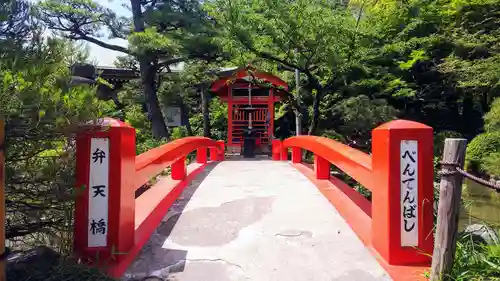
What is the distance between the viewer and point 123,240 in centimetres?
293

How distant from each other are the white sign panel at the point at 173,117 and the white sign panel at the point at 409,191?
15.3 m

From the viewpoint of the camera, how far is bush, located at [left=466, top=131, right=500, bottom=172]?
38.0ft

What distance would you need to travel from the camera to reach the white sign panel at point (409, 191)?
284 cm

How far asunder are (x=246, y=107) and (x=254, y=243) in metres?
12.1

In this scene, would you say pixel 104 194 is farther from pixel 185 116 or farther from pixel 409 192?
pixel 185 116

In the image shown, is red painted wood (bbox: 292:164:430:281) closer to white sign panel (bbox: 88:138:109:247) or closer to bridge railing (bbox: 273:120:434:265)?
bridge railing (bbox: 273:120:434:265)

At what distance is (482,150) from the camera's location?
1179cm

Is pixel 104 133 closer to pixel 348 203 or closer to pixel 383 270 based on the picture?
pixel 383 270

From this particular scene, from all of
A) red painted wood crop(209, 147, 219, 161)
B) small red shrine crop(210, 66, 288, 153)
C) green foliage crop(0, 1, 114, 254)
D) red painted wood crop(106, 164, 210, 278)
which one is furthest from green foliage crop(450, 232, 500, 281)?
small red shrine crop(210, 66, 288, 153)

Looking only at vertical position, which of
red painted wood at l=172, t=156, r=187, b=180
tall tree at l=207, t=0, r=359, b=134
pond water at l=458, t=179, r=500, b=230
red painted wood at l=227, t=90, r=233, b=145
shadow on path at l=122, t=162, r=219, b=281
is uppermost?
tall tree at l=207, t=0, r=359, b=134

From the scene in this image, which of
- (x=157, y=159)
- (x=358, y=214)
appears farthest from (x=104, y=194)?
(x=358, y=214)

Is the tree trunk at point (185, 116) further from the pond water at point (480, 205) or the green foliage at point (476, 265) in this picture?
the green foliage at point (476, 265)

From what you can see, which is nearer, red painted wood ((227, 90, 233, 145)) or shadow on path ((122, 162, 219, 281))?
shadow on path ((122, 162, 219, 281))

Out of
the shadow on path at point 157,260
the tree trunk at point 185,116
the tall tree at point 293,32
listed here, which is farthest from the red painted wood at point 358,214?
the tree trunk at point 185,116
